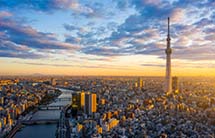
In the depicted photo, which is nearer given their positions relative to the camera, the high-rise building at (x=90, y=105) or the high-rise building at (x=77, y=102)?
the high-rise building at (x=90, y=105)

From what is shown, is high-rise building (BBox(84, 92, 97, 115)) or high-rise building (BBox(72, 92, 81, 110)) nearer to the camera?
high-rise building (BBox(84, 92, 97, 115))

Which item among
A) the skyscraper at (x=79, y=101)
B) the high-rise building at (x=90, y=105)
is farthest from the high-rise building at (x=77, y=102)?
the high-rise building at (x=90, y=105)

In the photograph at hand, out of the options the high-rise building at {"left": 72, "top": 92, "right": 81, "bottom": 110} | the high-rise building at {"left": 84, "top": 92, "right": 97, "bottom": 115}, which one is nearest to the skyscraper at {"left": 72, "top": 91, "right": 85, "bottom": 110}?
the high-rise building at {"left": 72, "top": 92, "right": 81, "bottom": 110}

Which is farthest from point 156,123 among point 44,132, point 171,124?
point 44,132

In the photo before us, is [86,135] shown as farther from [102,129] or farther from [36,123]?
[36,123]

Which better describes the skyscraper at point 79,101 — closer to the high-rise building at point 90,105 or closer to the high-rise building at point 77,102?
the high-rise building at point 77,102

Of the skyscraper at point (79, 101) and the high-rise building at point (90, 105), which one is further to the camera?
the skyscraper at point (79, 101)

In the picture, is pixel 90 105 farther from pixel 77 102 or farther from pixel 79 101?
pixel 77 102

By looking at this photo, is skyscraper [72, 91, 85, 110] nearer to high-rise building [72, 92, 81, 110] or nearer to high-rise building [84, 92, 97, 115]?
high-rise building [72, 92, 81, 110]

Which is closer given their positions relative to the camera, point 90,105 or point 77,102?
point 90,105

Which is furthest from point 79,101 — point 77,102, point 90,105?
point 90,105

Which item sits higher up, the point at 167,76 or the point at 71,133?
the point at 167,76
